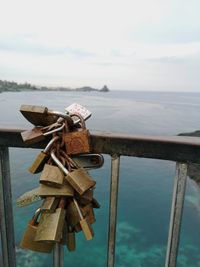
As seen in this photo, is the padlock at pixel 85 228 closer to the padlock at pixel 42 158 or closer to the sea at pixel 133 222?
the padlock at pixel 42 158

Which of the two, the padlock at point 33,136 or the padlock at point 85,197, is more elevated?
the padlock at point 33,136

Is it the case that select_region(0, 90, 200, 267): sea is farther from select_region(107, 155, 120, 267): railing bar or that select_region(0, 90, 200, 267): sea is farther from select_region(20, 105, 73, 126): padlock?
select_region(20, 105, 73, 126): padlock

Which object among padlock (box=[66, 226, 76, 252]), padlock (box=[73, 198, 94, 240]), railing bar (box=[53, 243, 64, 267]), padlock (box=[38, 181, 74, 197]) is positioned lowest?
railing bar (box=[53, 243, 64, 267])

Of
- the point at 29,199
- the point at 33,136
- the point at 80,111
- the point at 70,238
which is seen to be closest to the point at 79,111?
the point at 80,111

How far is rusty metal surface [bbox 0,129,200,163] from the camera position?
1090 mm

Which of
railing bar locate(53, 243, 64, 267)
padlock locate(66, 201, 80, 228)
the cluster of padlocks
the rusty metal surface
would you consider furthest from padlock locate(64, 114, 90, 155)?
railing bar locate(53, 243, 64, 267)

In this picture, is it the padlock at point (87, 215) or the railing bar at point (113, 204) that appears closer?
the padlock at point (87, 215)

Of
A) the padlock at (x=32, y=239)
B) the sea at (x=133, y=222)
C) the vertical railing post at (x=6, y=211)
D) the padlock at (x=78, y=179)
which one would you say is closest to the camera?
the padlock at (x=78, y=179)

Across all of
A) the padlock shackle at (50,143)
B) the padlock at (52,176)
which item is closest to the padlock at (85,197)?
the padlock at (52,176)

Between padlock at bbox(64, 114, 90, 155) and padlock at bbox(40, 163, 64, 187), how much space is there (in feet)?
0.33

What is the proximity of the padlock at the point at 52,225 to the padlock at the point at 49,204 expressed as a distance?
0.02 metres

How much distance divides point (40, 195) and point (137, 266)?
19.6 meters

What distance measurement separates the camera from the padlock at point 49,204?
40.8 inches

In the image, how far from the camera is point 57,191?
1033mm
